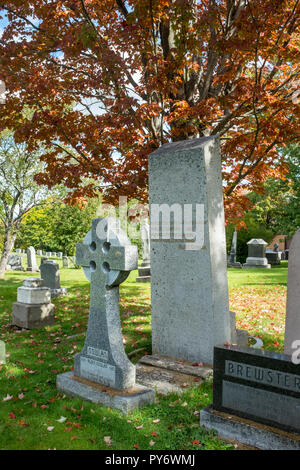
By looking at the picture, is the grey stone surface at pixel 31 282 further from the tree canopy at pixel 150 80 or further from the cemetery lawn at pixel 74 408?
the tree canopy at pixel 150 80

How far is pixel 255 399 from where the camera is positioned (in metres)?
3.42

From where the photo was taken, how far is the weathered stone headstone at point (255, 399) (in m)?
3.22

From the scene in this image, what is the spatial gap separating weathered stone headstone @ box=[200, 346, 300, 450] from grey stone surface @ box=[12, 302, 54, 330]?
506 centimetres

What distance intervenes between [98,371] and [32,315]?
3.92m

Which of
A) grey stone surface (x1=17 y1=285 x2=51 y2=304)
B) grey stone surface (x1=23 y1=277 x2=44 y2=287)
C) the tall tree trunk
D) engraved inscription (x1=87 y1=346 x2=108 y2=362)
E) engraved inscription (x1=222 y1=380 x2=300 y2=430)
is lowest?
engraved inscription (x1=222 y1=380 x2=300 y2=430)

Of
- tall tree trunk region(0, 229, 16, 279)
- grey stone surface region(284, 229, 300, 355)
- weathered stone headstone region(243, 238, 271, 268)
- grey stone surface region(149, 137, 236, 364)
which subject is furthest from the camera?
weathered stone headstone region(243, 238, 271, 268)

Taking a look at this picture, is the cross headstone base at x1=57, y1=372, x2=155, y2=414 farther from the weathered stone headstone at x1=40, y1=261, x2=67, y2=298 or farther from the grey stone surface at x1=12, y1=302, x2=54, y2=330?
the weathered stone headstone at x1=40, y1=261, x2=67, y2=298

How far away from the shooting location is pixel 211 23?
17.8 feet

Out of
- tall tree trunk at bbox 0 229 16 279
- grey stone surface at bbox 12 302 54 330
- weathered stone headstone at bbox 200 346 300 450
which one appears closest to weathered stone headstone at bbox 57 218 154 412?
weathered stone headstone at bbox 200 346 300 450

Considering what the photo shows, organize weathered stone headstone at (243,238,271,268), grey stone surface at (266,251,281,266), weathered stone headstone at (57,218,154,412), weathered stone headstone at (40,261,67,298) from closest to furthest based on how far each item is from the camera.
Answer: weathered stone headstone at (57,218,154,412) < weathered stone headstone at (40,261,67,298) < weathered stone headstone at (243,238,271,268) < grey stone surface at (266,251,281,266)

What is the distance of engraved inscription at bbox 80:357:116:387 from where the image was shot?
4.11 m

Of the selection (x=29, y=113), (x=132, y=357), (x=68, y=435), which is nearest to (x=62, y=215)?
(x=29, y=113)

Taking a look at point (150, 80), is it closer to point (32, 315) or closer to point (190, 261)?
point (190, 261)

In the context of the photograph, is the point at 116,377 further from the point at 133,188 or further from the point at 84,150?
Result: the point at 84,150
